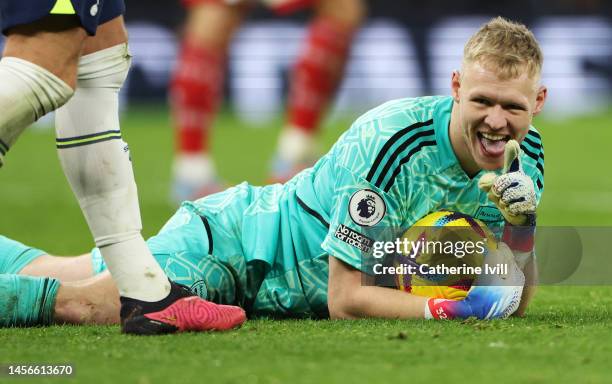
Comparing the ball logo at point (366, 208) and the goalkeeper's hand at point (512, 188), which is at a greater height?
the goalkeeper's hand at point (512, 188)

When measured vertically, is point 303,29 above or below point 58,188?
above

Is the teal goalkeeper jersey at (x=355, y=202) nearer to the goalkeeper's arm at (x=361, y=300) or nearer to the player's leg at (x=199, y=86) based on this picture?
the goalkeeper's arm at (x=361, y=300)

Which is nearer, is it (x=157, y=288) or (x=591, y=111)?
(x=157, y=288)

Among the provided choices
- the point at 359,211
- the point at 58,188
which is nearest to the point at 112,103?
the point at 359,211

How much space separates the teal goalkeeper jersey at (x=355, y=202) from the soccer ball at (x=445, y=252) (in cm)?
7

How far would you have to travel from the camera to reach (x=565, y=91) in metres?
16.9

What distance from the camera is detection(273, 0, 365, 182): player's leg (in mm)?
8000

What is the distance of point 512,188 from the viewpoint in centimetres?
370

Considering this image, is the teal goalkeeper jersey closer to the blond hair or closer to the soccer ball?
the soccer ball

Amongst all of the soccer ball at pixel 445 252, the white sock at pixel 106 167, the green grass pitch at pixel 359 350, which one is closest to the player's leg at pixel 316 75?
the green grass pitch at pixel 359 350

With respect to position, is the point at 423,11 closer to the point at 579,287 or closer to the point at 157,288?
the point at 579,287

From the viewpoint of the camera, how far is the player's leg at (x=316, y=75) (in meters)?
8.00

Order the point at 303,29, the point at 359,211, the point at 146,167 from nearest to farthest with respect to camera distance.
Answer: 1. the point at 359,211
2. the point at 146,167
3. the point at 303,29

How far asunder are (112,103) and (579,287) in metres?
2.55
